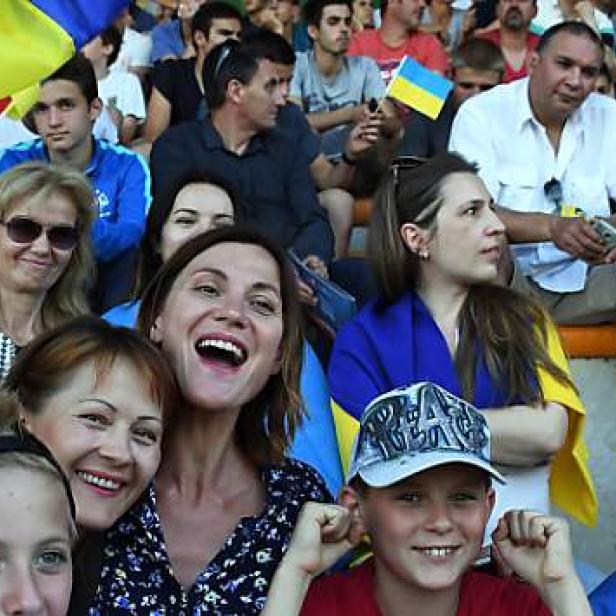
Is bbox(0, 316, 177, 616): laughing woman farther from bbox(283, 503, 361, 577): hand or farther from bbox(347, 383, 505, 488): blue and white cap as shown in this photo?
bbox(347, 383, 505, 488): blue and white cap

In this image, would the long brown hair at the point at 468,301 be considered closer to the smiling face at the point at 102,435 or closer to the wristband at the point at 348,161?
the smiling face at the point at 102,435

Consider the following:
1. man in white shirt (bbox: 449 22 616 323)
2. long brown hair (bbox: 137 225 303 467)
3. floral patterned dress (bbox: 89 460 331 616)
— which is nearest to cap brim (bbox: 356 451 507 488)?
floral patterned dress (bbox: 89 460 331 616)

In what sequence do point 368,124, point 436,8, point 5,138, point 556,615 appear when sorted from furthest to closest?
point 436,8, point 368,124, point 5,138, point 556,615

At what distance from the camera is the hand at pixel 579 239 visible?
528cm

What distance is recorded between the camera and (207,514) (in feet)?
10.2

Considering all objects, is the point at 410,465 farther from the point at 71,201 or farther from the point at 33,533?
the point at 71,201

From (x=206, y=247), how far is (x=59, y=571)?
1116 millimetres

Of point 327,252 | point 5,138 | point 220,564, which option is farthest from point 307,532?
point 5,138

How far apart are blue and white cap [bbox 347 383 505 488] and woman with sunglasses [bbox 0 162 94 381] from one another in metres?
1.69

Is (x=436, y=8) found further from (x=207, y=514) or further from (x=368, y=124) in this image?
(x=207, y=514)

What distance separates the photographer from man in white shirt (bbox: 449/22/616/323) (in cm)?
559

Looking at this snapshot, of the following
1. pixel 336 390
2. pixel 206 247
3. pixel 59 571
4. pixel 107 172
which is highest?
pixel 107 172

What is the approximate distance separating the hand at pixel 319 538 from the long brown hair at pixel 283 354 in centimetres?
30

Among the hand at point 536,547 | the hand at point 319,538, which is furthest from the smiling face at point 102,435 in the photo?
the hand at point 536,547
